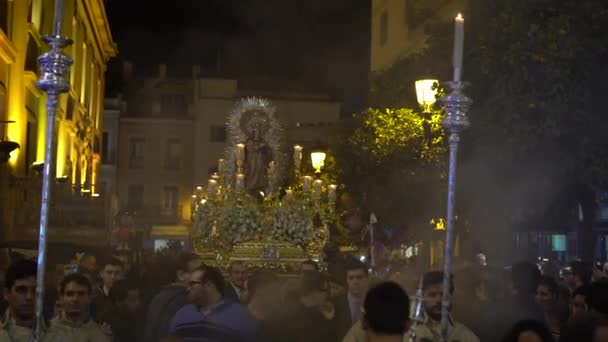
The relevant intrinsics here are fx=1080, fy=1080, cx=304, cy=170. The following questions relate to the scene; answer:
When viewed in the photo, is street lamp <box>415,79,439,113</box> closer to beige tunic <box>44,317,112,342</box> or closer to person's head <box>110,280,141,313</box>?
person's head <box>110,280,141,313</box>

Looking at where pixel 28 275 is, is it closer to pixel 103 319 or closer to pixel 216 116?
pixel 103 319

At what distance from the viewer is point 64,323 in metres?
6.78

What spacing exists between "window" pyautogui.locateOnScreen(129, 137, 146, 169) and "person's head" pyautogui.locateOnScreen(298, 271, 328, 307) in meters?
58.3

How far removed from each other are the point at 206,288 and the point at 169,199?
5913 cm

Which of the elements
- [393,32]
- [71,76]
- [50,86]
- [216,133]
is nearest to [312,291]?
[50,86]

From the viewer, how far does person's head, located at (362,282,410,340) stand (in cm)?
518

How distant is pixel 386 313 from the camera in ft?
17.0

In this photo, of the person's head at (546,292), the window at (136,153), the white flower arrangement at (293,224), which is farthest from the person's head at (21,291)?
the window at (136,153)

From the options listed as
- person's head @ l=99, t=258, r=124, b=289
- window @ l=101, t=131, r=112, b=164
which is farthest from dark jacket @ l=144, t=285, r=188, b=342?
window @ l=101, t=131, r=112, b=164

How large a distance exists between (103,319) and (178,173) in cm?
5665

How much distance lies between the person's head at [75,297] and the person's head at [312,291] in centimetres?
178

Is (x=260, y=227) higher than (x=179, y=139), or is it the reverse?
(x=179, y=139)

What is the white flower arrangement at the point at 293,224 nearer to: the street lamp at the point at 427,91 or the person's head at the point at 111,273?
the street lamp at the point at 427,91

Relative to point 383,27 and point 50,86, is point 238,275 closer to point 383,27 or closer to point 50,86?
point 50,86
